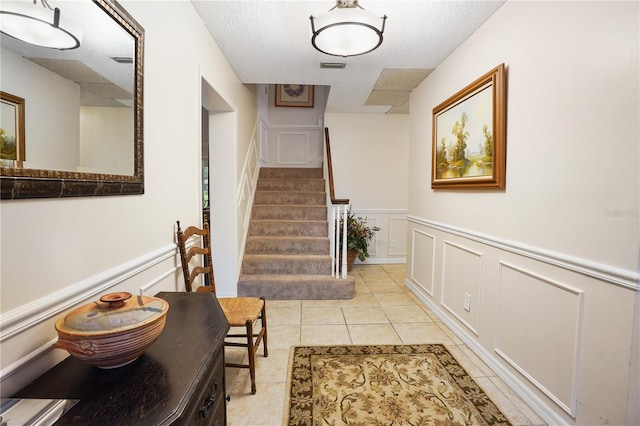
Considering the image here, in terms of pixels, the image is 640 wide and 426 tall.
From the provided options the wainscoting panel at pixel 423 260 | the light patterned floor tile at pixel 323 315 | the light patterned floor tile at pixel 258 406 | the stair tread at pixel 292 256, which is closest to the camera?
the light patterned floor tile at pixel 258 406

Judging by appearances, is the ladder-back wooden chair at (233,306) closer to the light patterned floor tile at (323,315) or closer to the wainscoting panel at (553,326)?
the light patterned floor tile at (323,315)

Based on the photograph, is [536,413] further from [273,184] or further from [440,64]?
[273,184]

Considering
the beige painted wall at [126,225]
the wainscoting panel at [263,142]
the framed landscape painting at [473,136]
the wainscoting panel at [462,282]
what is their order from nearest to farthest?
the beige painted wall at [126,225] → the framed landscape painting at [473,136] → the wainscoting panel at [462,282] → the wainscoting panel at [263,142]

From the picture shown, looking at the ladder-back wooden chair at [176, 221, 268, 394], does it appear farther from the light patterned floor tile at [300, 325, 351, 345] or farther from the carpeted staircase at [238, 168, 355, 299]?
the carpeted staircase at [238, 168, 355, 299]

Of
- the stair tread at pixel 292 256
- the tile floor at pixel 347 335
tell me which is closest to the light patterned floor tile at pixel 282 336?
the tile floor at pixel 347 335

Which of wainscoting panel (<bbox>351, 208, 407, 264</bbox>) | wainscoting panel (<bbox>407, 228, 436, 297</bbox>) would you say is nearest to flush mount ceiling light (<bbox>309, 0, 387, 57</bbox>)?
wainscoting panel (<bbox>407, 228, 436, 297</bbox>)

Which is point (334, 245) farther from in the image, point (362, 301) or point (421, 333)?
point (421, 333)

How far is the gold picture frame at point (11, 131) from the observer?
71cm

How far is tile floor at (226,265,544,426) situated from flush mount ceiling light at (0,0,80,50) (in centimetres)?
176

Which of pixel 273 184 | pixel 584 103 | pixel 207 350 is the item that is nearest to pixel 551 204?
pixel 584 103

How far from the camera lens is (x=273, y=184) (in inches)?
187

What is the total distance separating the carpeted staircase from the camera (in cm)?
323

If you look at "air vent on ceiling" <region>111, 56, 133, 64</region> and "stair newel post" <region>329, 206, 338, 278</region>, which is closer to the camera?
"air vent on ceiling" <region>111, 56, 133, 64</region>

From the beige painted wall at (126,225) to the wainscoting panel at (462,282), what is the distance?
6.82ft
